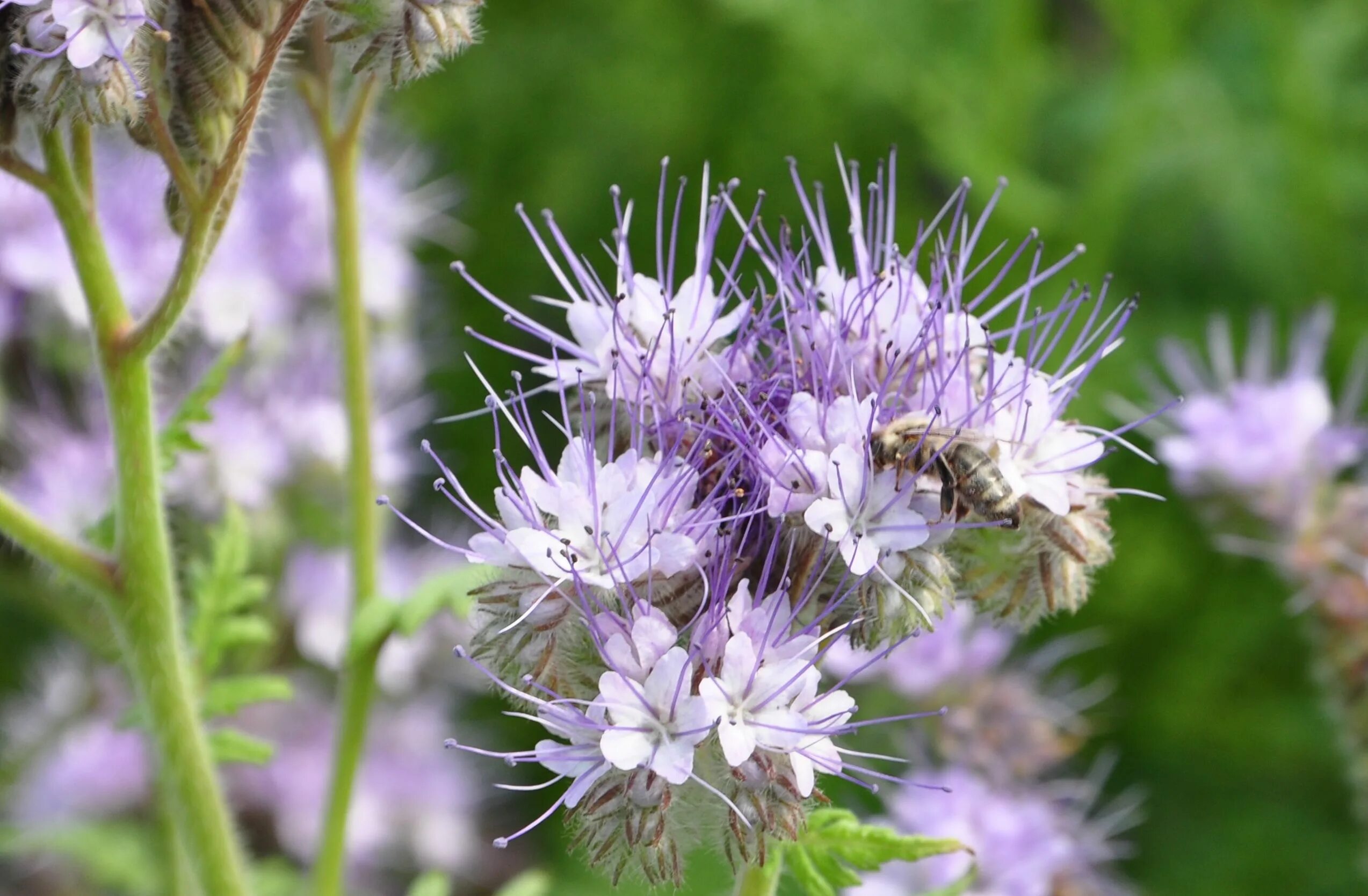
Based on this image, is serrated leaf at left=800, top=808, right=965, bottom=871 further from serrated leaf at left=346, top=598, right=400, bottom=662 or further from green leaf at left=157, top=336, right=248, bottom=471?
green leaf at left=157, top=336, right=248, bottom=471

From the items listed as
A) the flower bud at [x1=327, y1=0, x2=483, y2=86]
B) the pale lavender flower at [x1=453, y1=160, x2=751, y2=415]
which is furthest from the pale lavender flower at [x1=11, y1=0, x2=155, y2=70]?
the pale lavender flower at [x1=453, y1=160, x2=751, y2=415]

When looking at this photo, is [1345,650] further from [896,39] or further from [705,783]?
[896,39]

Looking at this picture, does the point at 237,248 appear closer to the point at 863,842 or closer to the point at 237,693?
the point at 237,693

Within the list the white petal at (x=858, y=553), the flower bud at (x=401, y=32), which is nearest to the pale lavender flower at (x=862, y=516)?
the white petal at (x=858, y=553)

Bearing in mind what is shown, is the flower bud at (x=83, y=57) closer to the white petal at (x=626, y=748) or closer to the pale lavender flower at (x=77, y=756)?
the white petal at (x=626, y=748)

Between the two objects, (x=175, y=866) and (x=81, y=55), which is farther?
(x=175, y=866)

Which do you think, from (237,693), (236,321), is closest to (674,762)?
(237,693)

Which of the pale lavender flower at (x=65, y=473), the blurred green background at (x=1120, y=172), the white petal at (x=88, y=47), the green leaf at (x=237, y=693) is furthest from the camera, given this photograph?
the blurred green background at (x=1120, y=172)
